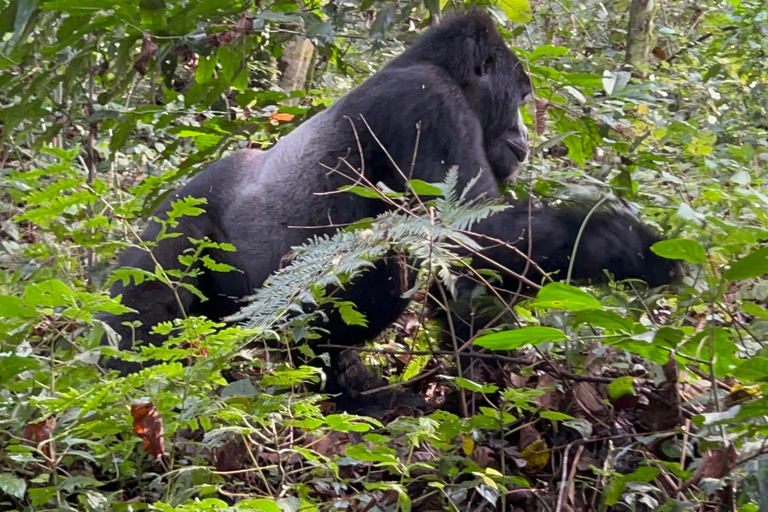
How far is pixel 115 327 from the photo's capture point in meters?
3.25

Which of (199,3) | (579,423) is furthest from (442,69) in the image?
(579,423)

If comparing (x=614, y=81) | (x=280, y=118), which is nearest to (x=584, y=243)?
(x=614, y=81)

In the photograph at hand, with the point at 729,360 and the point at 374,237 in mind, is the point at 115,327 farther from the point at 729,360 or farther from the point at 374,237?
the point at 729,360

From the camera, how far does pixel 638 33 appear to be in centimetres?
503

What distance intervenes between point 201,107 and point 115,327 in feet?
3.30

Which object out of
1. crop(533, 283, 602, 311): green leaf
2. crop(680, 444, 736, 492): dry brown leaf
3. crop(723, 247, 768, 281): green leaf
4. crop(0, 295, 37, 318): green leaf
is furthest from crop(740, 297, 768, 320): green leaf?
crop(0, 295, 37, 318): green leaf

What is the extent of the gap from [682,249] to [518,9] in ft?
7.83

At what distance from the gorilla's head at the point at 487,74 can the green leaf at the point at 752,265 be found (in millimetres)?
2314

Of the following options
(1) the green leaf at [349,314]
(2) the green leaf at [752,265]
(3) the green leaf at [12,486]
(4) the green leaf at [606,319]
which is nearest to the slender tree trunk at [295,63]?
(1) the green leaf at [349,314]

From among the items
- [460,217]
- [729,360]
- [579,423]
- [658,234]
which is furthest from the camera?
[658,234]

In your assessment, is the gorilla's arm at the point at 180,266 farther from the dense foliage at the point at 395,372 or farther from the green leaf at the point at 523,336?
the green leaf at the point at 523,336

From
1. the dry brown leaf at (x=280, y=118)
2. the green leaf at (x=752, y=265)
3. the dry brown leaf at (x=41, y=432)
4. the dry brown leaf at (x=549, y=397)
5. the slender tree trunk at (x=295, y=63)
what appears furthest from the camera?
the slender tree trunk at (x=295, y=63)

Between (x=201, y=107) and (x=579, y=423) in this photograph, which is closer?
(x=579, y=423)

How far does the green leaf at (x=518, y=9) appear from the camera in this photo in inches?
138
